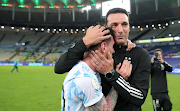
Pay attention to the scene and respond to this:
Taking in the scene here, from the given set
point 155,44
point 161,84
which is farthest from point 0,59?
point 161,84

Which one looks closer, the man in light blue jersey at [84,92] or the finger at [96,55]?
the man in light blue jersey at [84,92]

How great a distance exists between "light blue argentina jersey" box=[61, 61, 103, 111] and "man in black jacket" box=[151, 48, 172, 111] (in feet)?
12.0

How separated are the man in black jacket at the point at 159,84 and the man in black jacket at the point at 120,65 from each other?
9.87 ft

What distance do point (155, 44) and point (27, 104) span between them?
34.9 m

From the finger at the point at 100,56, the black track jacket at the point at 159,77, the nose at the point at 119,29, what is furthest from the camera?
the black track jacket at the point at 159,77

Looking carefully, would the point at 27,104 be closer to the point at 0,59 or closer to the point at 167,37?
the point at 167,37

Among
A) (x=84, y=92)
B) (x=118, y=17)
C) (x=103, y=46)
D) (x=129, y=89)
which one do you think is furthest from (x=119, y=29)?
(x=84, y=92)

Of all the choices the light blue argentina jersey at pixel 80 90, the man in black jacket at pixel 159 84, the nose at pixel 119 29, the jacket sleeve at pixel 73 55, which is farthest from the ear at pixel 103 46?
the man in black jacket at pixel 159 84

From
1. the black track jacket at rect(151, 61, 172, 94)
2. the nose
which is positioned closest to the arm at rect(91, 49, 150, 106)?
the nose

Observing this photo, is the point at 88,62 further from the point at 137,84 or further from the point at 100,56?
the point at 137,84

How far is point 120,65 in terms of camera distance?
181 cm

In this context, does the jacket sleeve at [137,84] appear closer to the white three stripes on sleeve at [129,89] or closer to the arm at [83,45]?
the white three stripes on sleeve at [129,89]

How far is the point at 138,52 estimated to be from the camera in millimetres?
1921

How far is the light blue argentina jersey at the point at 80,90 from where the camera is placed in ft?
4.55
